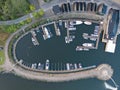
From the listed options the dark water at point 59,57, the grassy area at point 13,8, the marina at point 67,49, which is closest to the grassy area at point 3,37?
the marina at point 67,49

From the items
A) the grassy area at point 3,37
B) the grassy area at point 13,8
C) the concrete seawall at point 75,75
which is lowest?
the concrete seawall at point 75,75

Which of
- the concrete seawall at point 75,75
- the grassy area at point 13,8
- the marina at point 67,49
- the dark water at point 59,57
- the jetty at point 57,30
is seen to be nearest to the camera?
the dark water at point 59,57

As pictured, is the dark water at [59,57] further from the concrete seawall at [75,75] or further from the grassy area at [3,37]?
the grassy area at [3,37]

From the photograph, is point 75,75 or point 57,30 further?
point 57,30

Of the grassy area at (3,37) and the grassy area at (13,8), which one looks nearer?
the grassy area at (13,8)

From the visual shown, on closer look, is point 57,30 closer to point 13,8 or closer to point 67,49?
point 67,49

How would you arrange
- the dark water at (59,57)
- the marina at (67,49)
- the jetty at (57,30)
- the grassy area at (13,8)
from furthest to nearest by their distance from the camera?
1. the jetty at (57,30)
2. the grassy area at (13,8)
3. the marina at (67,49)
4. the dark water at (59,57)

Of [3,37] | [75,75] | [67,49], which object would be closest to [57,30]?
[67,49]

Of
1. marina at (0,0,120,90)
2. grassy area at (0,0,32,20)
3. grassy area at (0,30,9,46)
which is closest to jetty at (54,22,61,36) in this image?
marina at (0,0,120,90)

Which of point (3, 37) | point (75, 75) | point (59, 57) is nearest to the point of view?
point (75, 75)
